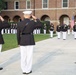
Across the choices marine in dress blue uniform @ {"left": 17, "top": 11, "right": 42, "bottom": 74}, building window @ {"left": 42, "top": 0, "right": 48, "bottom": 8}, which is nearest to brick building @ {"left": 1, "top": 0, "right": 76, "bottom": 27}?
building window @ {"left": 42, "top": 0, "right": 48, "bottom": 8}

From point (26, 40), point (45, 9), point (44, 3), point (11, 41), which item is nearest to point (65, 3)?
point (45, 9)

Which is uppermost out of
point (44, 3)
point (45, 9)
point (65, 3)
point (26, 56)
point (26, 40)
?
point (44, 3)

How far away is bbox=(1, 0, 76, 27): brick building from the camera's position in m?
54.3

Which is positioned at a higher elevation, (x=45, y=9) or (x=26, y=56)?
(x=45, y=9)

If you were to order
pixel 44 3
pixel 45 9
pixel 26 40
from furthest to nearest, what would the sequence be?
pixel 44 3, pixel 45 9, pixel 26 40

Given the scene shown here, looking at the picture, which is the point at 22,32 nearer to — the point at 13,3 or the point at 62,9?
the point at 62,9

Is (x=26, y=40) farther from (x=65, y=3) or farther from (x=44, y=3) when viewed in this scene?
(x=44, y=3)

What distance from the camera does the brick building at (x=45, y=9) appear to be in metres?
54.3

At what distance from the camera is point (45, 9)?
56.2m

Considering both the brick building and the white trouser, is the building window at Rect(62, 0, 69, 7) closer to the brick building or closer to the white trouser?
the brick building

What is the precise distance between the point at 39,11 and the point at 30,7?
7.05ft

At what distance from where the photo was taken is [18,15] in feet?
193

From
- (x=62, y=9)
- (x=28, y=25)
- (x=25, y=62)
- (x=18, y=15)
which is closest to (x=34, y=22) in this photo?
(x=28, y=25)

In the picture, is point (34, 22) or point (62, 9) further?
point (62, 9)
